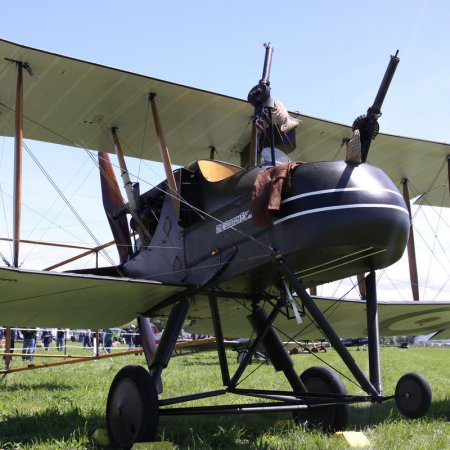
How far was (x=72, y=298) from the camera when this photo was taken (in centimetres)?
588

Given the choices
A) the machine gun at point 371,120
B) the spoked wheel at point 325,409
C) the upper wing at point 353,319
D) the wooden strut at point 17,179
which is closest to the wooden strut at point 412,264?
the upper wing at point 353,319

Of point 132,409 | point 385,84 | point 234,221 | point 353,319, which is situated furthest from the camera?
point 353,319

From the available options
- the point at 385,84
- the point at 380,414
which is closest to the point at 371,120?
the point at 385,84

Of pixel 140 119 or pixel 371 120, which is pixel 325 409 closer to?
pixel 371 120

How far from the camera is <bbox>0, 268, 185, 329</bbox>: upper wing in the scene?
5.15m

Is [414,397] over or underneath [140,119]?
underneath

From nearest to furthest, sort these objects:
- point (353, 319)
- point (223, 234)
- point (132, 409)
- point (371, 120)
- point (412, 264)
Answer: point (371, 120)
point (132, 409)
point (223, 234)
point (353, 319)
point (412, 264)

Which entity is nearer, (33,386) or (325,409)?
(325,409)

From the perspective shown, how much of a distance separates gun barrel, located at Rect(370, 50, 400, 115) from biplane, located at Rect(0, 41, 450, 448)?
1cm

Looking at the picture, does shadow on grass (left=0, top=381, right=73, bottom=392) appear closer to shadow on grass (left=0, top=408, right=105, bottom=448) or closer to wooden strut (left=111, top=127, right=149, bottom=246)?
shadow on grass (left=0, top=408, right=105, bottom=448)

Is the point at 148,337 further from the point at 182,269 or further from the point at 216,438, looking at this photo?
the point at 216,438

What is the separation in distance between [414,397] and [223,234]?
325 centimetres

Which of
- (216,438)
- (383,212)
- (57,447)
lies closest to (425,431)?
(216,438)

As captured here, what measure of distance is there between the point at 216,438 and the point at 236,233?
1.94 metres
